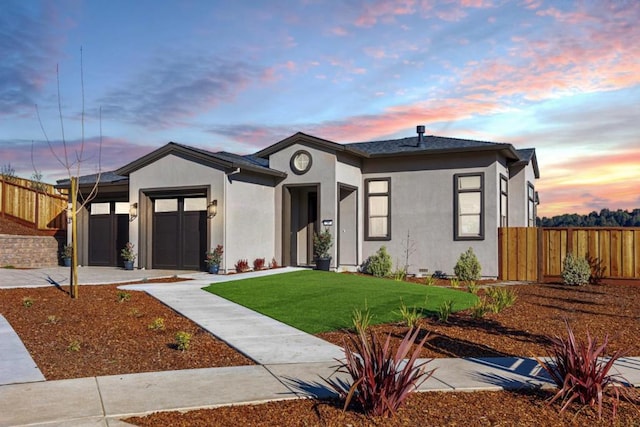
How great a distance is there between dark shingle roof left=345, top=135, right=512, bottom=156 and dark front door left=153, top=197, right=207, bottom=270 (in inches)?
246

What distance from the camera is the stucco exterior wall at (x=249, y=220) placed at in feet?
58.3

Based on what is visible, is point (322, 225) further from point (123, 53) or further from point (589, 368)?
point (589, 368)

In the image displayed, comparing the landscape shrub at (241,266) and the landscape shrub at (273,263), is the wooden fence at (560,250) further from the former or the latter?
the landscape shrub at (241,266)

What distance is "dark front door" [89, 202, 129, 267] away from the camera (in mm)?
21225

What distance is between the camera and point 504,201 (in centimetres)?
2003

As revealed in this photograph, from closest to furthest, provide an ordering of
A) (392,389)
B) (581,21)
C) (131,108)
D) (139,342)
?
(392,389), (139,342), (581,21), (131,108)

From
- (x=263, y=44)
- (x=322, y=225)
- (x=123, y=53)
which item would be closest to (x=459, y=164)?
(x=322, y=225)

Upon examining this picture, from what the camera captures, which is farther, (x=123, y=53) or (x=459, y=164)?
(x=459, y=164)

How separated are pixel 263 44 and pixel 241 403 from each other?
415 inches

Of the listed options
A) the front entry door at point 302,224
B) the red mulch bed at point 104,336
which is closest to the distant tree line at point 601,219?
the front entry door at point 302,224

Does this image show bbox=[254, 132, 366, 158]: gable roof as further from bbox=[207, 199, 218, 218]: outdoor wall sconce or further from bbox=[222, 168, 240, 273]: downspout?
bbox=[207, 199, 218, 218]: outdoor wall sconce

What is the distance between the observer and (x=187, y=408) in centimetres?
512

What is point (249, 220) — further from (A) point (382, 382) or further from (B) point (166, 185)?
(A) point (382, 382)

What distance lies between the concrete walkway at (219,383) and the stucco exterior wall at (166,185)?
983 cm
